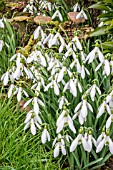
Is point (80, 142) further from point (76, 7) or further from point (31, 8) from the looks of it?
point (31, 8)

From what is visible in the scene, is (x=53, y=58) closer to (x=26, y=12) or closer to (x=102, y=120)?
(x=102, y=120)

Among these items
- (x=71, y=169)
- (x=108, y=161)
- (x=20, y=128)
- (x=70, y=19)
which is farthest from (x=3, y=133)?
(x=70, y=19)

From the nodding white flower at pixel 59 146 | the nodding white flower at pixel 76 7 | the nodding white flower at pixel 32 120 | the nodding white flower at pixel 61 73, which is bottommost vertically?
the nodding white flower at pixel 59 146

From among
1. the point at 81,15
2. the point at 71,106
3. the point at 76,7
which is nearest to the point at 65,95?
the point at 71,106

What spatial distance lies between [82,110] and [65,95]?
19.8 inches

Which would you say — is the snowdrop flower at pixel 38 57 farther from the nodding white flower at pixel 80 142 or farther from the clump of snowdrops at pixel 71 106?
the nodding white flower at pixel 80 142

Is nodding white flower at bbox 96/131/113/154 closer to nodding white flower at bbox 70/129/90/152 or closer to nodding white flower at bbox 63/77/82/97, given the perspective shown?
nodding white flower at bbox 70/129/90/152

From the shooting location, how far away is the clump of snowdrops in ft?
10.6

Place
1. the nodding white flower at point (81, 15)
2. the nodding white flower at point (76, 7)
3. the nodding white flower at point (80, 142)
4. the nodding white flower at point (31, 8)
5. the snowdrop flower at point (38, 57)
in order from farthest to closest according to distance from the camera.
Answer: the nodding white flower at point (31, 8) < the nodding white flower at point (76, 7) < the nodding white flower at point (81, 15) < the snowdrop flower at point (38, 57) < the nodding white flower at point (80, 142)

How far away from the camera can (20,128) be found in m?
3.67

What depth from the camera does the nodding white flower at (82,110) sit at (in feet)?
10.6

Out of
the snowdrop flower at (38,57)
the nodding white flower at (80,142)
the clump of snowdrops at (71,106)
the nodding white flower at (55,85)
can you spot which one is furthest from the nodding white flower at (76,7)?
the nodding white flower at (80,142)

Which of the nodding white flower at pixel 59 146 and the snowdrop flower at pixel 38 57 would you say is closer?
the nodding white flower at pixel 59 146

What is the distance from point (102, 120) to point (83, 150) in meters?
0.32
